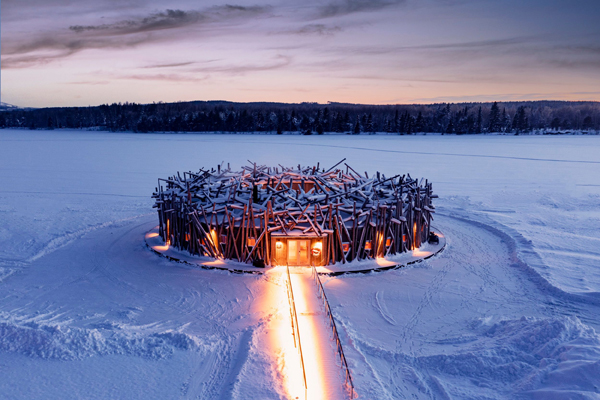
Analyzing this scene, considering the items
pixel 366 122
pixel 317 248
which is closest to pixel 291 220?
pixel 317 248

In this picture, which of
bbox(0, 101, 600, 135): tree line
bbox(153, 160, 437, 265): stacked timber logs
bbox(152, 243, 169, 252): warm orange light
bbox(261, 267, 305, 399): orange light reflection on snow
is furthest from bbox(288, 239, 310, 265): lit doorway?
bbox(0, 101, 600, 135): tree line

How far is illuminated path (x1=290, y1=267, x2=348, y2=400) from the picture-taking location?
9.59 meters

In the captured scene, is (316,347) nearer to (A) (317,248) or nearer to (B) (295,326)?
(B) (295,326)

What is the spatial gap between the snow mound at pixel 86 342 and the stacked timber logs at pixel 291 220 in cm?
642

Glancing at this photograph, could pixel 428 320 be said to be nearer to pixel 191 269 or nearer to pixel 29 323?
pixel 191 269

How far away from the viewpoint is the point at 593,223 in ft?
82.3

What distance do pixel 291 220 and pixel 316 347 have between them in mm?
7701

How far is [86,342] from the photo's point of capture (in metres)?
11.5

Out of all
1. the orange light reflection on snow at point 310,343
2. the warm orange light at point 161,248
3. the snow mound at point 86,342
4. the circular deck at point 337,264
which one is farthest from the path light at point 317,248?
the warm orange light at point 161,248

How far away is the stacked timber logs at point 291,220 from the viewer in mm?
17906

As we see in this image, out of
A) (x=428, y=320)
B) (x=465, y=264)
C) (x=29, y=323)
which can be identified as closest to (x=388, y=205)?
(x=465, y=264)

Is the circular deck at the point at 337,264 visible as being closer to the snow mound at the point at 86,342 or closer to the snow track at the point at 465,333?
the snow track at the point at 465,333

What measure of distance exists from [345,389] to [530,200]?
2887 cm

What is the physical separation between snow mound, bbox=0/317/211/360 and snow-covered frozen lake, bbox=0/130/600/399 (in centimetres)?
4
